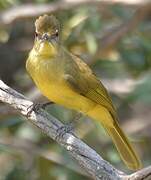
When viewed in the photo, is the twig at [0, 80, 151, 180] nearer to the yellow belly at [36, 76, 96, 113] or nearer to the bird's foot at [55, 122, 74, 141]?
the bird's foot at [55, 122, 74, 141]

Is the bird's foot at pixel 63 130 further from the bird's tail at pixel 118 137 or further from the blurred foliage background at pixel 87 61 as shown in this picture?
the blurred foliage background at pixel 87 61

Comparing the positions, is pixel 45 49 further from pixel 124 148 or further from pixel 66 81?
pixel 124 148

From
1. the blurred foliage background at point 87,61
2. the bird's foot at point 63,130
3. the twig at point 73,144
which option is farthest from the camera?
the blurred foliage background at point 87,61

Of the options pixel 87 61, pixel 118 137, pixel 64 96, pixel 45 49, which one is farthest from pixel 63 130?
pixel 87 61

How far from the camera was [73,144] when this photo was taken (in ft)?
16.8

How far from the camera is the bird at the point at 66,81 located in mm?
5695

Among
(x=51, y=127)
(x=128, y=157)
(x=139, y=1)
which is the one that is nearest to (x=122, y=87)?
A: (x=139, y=1)

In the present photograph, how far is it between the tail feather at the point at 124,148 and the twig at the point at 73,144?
881mm

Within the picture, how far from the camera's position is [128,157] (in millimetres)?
6094

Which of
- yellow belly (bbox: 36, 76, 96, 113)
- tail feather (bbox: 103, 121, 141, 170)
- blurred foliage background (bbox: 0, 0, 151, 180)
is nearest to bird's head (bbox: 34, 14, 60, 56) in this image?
yellow belly (bbox: 36, 76, 96, 113)

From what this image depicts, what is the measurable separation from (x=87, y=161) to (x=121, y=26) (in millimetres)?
2365

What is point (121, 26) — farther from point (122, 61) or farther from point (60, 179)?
point (60, 179)

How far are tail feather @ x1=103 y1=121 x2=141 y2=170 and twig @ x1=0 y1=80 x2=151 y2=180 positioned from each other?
881mm

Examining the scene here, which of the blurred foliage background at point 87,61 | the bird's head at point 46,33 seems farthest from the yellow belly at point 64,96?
the blurred foliage background at point 87,61
